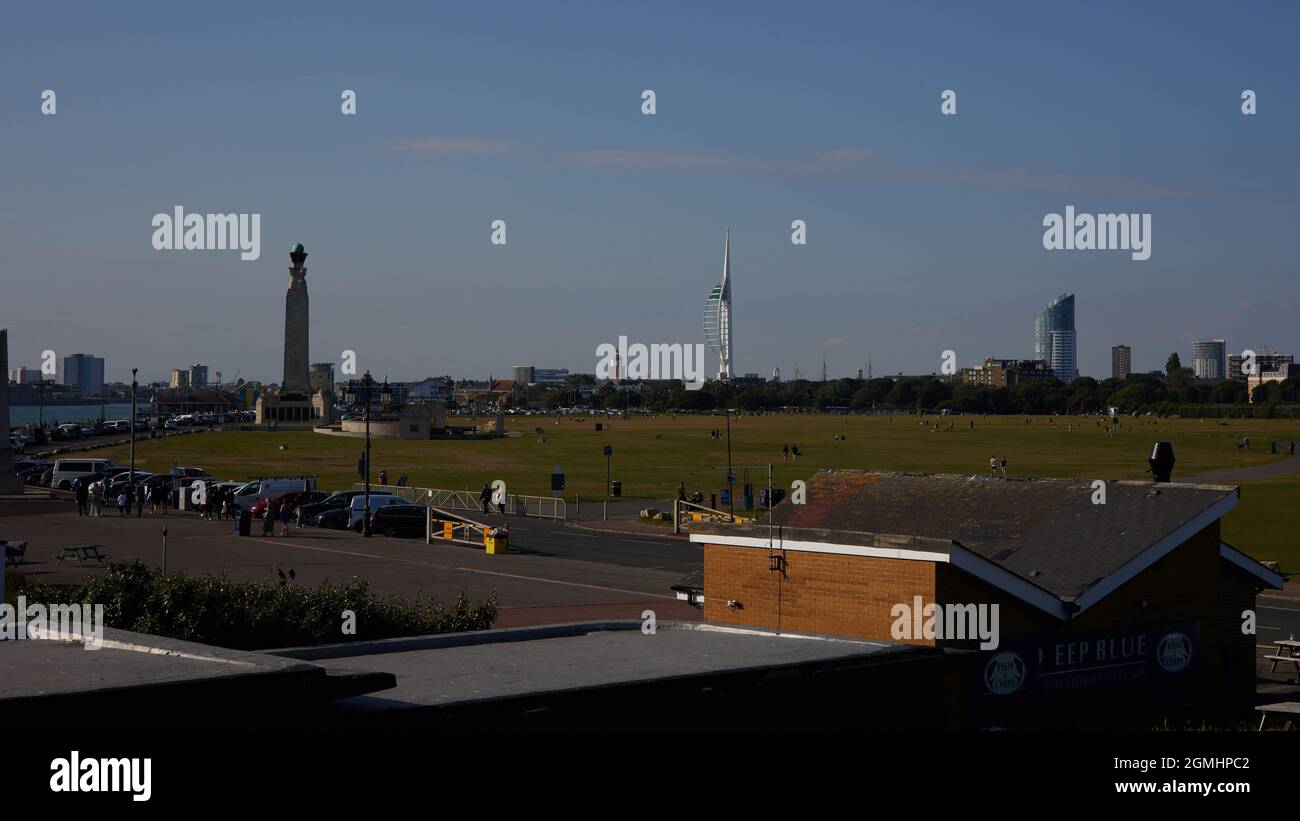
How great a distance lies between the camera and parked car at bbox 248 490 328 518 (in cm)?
5791

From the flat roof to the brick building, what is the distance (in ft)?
9.29

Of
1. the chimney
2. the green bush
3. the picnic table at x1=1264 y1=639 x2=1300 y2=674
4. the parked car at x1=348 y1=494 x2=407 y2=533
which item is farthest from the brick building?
the parked car at x1=348 y1=494 x2=407 y2=533

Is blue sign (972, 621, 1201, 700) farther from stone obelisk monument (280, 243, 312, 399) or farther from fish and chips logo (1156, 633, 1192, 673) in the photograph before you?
stone obelisk monument (280, 243, 312, 399)

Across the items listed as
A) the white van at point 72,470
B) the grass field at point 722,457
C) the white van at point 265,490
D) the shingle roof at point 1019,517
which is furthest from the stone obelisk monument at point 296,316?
the shingle roof at point 1019,517

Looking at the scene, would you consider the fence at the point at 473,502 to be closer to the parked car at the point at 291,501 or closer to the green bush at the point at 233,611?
the parked car at the point at 291,501

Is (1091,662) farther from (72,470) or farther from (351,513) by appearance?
(72,470)

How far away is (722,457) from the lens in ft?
365

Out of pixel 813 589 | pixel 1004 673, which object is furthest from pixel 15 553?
pixel 1004 673

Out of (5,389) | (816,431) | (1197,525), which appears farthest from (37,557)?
(816,431)

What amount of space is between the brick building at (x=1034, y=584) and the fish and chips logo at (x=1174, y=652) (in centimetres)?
3

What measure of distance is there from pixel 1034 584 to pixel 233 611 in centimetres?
1217

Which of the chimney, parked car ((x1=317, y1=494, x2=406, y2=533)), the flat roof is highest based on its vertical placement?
the chimney

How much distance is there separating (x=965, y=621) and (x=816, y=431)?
155m
